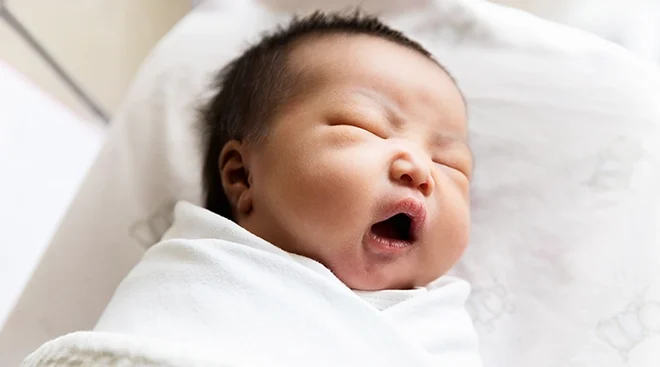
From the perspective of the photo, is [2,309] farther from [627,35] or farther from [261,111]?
[627,35]

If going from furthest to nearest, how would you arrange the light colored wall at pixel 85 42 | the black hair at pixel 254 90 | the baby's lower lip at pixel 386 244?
the light colored wall at pixel 85 42
the black hair at pixel 254 90
the baby's lower lip at pixel 386 244

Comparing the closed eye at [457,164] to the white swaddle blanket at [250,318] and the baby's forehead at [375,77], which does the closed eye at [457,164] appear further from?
the white swaddle blanket at [250,318]

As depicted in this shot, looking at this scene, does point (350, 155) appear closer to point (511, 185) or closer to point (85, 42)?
point (511, 185)

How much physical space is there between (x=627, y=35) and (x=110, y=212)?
0.90 m

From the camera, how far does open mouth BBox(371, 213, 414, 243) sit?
77 cm

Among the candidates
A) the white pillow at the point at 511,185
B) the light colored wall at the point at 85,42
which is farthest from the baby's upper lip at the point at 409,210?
the light colored wall at the point at 85,42

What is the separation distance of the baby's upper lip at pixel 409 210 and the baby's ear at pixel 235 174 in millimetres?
192

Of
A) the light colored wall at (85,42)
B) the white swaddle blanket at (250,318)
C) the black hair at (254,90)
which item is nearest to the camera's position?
the white swaddle blanket at (250,318)

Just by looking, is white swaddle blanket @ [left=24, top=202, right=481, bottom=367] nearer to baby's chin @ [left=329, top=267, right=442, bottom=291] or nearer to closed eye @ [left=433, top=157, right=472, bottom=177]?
baby's chin @ [left=329, top=267, right=442, bottom=291]

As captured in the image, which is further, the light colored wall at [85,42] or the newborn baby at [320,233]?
the light colored wall at [85,42]

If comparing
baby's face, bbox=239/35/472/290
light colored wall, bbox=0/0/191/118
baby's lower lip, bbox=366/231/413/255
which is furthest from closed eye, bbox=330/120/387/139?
light colored wall, bbox=0/0/191/118

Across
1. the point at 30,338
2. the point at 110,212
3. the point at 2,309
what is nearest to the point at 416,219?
the point at 110,212

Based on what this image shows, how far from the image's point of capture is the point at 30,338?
1030 millimetres

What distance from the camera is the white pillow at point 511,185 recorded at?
895 mm
